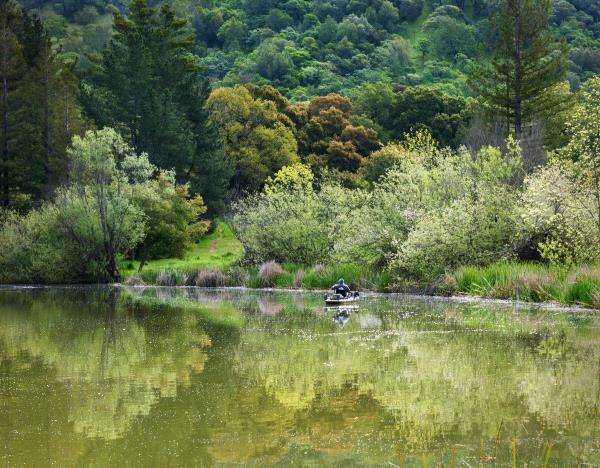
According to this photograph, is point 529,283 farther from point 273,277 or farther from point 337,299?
point 273,277

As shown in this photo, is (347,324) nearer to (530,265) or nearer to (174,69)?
(530,265)

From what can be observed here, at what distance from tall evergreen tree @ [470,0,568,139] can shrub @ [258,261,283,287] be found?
19799mm

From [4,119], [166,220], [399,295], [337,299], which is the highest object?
[4,119]

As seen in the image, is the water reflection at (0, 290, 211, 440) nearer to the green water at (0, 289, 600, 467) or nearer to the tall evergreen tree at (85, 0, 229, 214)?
the green water at (0, 289, 600, 467)

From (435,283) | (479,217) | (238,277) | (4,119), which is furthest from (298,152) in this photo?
(435,283)

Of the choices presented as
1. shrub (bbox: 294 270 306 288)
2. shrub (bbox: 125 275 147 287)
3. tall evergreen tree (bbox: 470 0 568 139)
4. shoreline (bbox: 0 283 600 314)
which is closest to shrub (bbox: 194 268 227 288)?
shoreline (bbox: 0 283 600 314)

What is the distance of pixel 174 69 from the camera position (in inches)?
2613

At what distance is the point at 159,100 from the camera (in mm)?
59688

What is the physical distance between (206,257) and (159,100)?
11.4 metres

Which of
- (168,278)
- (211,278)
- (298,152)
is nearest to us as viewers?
(211,278)

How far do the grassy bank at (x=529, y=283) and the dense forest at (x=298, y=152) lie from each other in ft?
2.63

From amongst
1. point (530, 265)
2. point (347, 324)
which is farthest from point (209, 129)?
point (347, 324)

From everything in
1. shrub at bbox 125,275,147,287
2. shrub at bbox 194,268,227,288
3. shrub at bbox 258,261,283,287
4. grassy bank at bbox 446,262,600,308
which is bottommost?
shrub at bbox 125,275,147,287

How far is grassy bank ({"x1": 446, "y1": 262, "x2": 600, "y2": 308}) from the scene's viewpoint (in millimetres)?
24484
